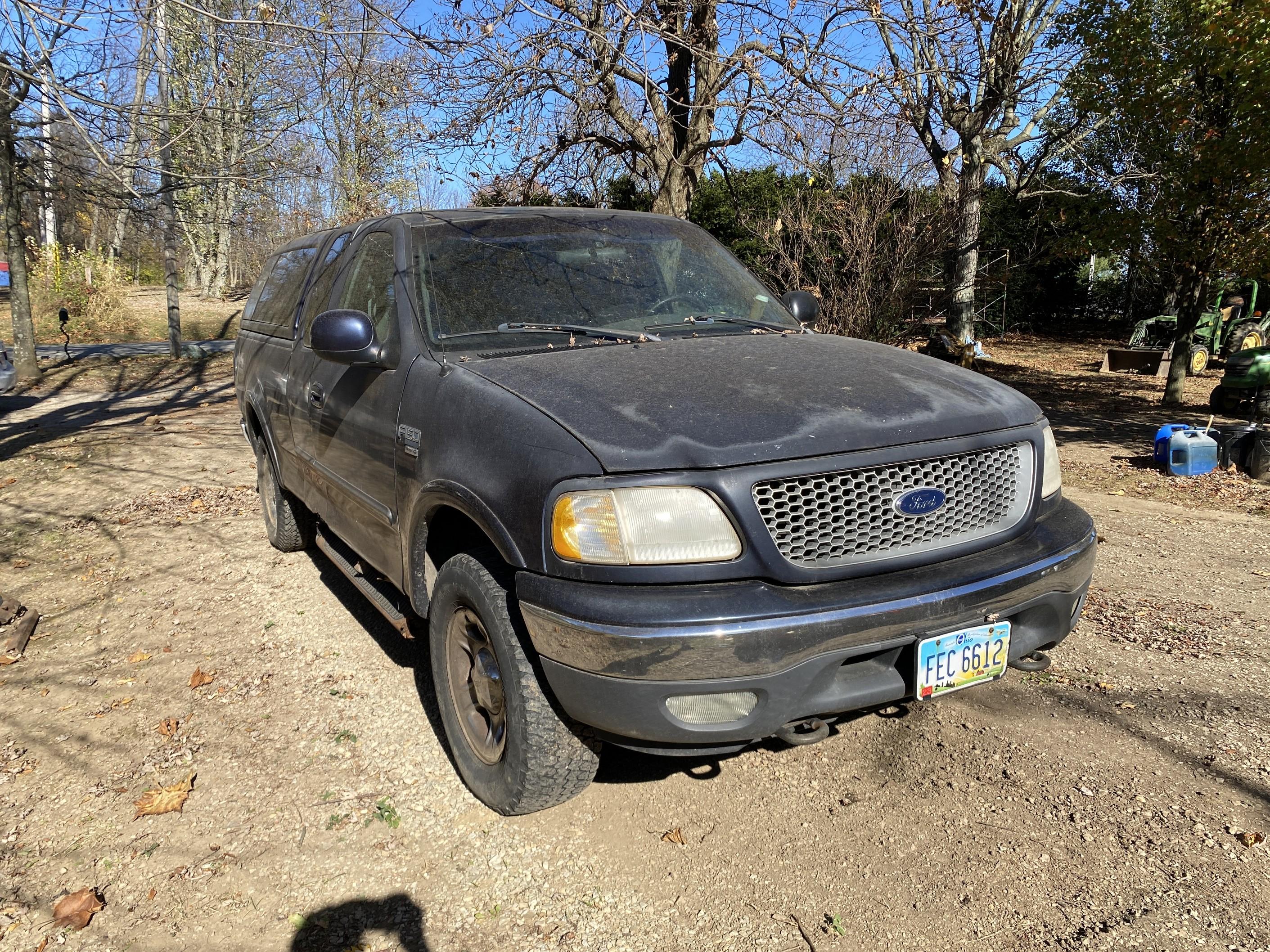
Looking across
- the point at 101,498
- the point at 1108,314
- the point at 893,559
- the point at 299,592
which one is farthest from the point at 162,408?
the point at 1108,314

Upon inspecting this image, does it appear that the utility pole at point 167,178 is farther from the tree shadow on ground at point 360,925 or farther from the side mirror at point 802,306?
the tree shadow on ground at point 360,925

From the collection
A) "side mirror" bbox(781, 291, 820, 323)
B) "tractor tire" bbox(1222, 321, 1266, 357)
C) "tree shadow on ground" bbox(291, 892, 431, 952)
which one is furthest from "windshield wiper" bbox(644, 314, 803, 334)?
"tractor tire" bbox(1222, 321, 1266, 357)

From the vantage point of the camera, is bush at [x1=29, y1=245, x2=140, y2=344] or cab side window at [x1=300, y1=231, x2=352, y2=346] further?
A: bush at [x1=29, y1=245, x2=140, y2=344]

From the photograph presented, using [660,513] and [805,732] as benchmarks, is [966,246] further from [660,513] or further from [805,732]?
[660,513]

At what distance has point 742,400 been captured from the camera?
264cm

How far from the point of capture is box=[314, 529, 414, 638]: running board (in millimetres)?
3547

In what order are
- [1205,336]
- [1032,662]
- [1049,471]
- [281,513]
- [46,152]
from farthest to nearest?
[1205,336] < [46,152] < [281,513] < [1049,471] < [1032,662]

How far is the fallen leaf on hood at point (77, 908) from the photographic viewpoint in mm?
2543

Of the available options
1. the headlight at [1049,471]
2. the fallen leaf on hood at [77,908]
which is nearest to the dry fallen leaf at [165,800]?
the fallen leaf on hood at [77,908]

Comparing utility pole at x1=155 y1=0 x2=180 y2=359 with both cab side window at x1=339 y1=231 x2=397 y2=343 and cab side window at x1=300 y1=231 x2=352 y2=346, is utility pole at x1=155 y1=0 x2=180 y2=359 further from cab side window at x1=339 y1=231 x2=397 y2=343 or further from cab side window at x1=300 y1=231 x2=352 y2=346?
cab side window at x1=339 y1=231 x2=397 y2=343

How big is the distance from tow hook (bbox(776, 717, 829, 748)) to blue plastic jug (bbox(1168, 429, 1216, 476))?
648 cm

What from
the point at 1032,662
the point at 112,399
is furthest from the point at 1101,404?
the point at 112,399

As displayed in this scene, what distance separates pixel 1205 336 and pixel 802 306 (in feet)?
52.7

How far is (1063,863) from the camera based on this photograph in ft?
8.55
